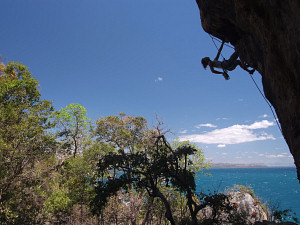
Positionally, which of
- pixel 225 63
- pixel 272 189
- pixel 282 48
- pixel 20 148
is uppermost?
pixel 225 63

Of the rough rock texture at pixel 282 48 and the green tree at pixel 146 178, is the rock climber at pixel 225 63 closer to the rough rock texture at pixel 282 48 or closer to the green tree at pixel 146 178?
the rough rock texture at pixel 282 48

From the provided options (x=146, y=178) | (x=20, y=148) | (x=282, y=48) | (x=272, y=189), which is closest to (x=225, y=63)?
(x=282, y=48)

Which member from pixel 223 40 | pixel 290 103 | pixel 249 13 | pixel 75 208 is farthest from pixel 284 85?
pixel 75 208

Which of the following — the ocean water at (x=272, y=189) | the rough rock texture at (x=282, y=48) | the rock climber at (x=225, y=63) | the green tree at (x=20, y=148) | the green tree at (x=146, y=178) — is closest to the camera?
the rough rock texture at (x=282, y=48)

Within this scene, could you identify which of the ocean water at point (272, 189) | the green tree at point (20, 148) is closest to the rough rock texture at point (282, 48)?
the ocean water at point (272, 189)

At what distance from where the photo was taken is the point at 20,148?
9.88m

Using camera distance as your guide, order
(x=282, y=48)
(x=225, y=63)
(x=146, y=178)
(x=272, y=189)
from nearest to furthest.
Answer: (x=282, y=48) < (x=225, y=63) < (x=146, y=178) < (x=272, y=189)

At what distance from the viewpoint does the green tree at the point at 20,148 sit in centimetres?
939

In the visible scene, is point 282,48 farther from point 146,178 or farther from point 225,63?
point 146,178

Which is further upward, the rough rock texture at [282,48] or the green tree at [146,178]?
the rough rock texture at [282,48]

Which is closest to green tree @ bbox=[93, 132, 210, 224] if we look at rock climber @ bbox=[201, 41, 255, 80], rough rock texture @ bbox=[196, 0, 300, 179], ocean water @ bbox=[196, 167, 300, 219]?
ocean water @ bbox=[196, 167, 300, 219]

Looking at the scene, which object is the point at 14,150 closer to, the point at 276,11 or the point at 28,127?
the point at 28,127

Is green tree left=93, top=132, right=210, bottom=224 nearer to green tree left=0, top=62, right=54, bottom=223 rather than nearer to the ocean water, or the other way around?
the ocean water

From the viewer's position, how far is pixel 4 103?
10.4 m
